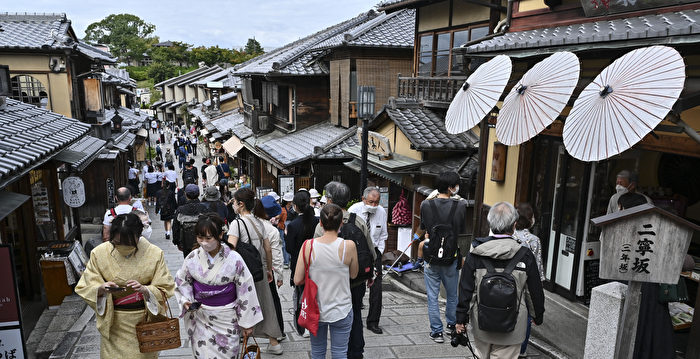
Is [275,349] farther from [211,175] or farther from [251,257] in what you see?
[211,175]

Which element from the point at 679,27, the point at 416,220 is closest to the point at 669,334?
the point at 679,27

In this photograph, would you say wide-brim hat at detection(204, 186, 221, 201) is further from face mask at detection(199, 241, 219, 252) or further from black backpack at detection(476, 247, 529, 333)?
black backpack at detection(476, 247, 529, 333)

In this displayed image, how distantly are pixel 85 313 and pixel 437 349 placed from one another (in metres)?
5.69

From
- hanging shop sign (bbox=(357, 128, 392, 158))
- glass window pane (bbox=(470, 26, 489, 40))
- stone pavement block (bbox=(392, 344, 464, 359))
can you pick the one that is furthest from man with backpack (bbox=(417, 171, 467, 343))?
glass window pane (bbox=(470, 26, 489, 40))

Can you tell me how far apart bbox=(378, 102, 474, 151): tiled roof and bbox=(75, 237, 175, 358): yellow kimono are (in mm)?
6988

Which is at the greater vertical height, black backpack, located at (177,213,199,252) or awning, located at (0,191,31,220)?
awning, located at (0,191,31,220)

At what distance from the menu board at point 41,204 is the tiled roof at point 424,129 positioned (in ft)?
26.5

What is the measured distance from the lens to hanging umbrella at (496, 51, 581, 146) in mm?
4977

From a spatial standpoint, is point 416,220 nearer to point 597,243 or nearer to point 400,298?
point 400,298

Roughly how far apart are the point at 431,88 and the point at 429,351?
26.7ft

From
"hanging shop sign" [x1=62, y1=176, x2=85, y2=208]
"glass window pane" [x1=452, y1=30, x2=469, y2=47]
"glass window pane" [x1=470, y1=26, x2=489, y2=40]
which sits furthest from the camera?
"glass window pane" [x1=452, y1=30, x2=469, y2=47]

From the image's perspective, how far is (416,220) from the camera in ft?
38.1

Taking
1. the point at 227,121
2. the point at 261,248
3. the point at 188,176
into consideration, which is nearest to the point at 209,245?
the point at 261,248

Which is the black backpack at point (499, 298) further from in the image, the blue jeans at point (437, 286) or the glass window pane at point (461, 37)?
the glass window pane at point (461, 37)
